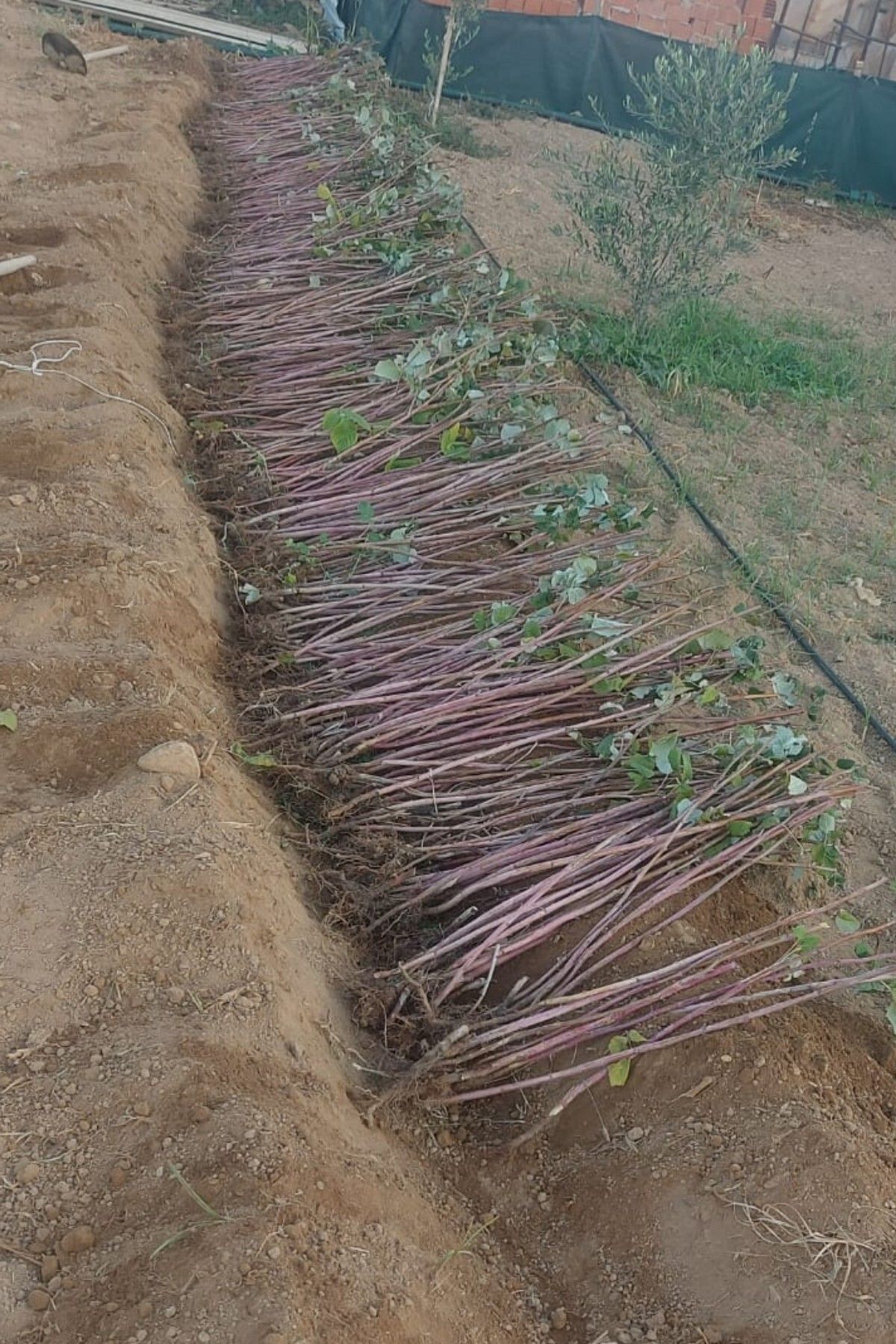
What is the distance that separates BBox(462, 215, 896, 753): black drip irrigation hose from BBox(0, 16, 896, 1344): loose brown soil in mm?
1546

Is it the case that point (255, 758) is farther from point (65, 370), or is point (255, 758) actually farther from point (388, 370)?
point (65, 370)

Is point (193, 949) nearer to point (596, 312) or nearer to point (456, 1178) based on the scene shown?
point (456, 1178)

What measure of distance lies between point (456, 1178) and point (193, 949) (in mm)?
677

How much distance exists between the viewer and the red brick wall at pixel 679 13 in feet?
39.3

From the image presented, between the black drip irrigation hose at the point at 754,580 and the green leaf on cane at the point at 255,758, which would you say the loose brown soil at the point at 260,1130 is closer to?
the green leaf on cane at the point at 255,758

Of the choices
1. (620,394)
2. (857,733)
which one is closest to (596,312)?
(620,394)

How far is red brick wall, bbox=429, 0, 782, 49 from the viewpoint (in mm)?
11969

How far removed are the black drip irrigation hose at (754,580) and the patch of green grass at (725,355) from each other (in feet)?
1.35

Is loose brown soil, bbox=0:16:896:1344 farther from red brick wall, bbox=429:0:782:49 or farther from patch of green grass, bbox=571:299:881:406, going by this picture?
red brick wall, bbox=429:0:782:49

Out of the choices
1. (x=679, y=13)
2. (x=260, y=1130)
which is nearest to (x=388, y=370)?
(x=260, y=1130)

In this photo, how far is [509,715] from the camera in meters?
2.84

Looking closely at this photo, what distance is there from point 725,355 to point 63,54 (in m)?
5.98

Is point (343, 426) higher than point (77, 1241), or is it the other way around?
point (343, 426)

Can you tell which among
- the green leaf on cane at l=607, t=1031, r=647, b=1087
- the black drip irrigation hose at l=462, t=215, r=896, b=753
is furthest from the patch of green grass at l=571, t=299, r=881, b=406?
the green leaf on cane at l=607, t=1031, r=647, b=1087
